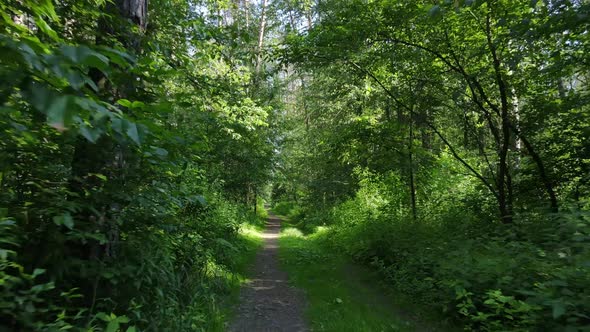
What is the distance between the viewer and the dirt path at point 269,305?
5762 millimetres

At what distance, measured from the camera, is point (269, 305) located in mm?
6820

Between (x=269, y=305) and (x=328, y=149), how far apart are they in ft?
16.6

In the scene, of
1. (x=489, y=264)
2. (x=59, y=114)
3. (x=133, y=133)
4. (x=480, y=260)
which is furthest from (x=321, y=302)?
(x=59, y=114)

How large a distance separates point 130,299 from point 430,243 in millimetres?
6024

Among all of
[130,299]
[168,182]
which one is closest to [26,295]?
[130,299]

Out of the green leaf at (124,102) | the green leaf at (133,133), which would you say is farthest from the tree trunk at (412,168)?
the green leaf at (133,133)

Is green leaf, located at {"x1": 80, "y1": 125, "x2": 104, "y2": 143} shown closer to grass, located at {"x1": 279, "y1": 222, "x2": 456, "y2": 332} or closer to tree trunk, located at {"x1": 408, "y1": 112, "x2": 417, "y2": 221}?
grass, located at {"x1": 279, "y1": 222, "x2": 456, "y2": 332}

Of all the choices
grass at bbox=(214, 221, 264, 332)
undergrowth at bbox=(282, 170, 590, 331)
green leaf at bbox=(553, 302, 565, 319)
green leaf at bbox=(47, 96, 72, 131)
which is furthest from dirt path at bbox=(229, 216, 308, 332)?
green leaf at bbox=(47, 96, 72, 131)

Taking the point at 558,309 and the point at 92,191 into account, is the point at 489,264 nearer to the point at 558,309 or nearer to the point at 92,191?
the point at 558,309

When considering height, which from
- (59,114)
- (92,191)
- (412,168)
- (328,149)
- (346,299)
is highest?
(328,149)

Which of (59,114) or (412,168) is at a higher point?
(412,168)

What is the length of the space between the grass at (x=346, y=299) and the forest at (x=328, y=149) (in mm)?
58

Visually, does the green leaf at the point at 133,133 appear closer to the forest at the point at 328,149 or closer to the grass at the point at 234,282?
the forest at the point at 328,149

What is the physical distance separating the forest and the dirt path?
0.62 feet
